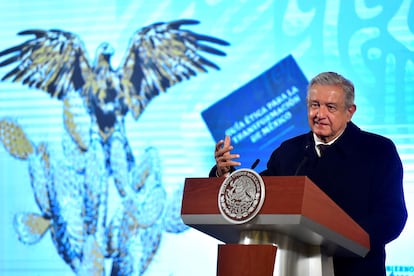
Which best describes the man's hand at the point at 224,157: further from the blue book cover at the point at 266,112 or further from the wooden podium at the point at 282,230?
the blue book cover at the point at 266,112

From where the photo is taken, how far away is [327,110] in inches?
98.0

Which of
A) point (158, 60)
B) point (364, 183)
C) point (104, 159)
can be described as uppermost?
point (158, 60)

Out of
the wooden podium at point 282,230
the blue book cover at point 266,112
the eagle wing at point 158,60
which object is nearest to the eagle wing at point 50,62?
the eagle wing at point 158,60

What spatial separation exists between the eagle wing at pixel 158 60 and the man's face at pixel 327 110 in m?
1.77

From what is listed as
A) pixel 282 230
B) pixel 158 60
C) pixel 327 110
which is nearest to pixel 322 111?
pixel 327 110

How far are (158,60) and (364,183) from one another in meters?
2.11

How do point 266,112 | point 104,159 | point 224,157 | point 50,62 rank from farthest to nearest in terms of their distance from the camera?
point 50,62
point 104,159
point 266,112
point 224,157

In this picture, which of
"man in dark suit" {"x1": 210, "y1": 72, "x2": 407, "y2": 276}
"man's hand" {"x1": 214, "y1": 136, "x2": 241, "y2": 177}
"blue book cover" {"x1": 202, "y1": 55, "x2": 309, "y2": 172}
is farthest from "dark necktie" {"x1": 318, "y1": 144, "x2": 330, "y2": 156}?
"blue book cover" {"x1": 202, "y1": 55, "x2": 309, "y2": 172}

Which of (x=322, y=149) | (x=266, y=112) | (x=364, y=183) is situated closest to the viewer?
(x=364, y=183)

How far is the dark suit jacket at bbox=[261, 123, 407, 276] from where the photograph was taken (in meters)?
2.35

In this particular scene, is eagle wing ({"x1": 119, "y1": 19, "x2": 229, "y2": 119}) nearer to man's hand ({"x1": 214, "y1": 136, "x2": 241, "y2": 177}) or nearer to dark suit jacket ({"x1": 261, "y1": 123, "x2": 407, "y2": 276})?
dark suit jacket ({"x1": 261, "y1": 123, "x2": 407, "y2": 276})

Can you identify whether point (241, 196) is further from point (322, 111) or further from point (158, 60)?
point (158, 60)

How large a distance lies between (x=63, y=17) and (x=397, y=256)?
2.24m

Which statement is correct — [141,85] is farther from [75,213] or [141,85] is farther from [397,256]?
[397,256]
